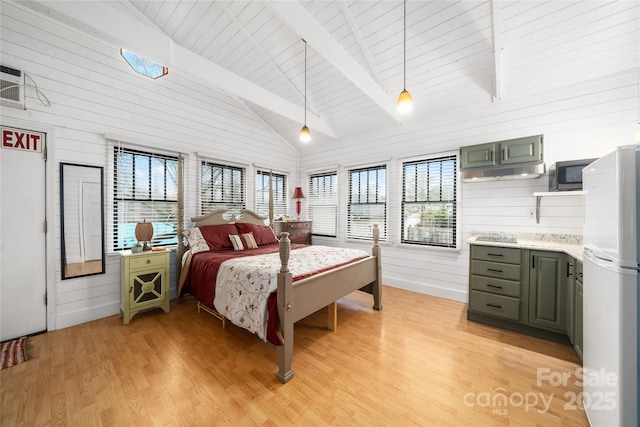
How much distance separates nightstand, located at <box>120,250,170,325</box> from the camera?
2.93 meters

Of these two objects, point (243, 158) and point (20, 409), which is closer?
point (20, 409)

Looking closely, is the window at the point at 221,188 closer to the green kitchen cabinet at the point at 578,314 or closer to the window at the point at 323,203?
the window at the point at 323,203

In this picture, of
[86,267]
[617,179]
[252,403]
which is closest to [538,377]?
[617,179]

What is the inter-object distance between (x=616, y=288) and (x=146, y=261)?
13.8 feet

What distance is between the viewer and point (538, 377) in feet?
6.61

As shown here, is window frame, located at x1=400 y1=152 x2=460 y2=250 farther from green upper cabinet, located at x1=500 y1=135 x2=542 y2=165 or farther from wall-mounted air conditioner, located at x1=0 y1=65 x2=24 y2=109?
wall-mounted air conditioner, located at x1=0 y1=65 x2=24 y2=109

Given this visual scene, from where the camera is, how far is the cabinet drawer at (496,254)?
109 inches

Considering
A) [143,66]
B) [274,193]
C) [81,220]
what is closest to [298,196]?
[274,193]

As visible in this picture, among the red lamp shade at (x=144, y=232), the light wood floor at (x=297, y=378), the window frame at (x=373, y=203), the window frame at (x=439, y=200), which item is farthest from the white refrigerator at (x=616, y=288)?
the red lamp shade at (x=144, y=232)

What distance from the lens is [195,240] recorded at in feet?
11.6

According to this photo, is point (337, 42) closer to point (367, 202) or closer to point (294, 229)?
point (367, 202)

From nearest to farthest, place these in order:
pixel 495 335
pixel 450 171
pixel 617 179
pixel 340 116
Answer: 1. pixel 617 179
2. pixel 495 335
3. pixel 450 171
4. pixel 340 116

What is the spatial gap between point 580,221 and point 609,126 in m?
1.12

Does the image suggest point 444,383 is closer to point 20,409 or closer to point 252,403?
point 252,403
